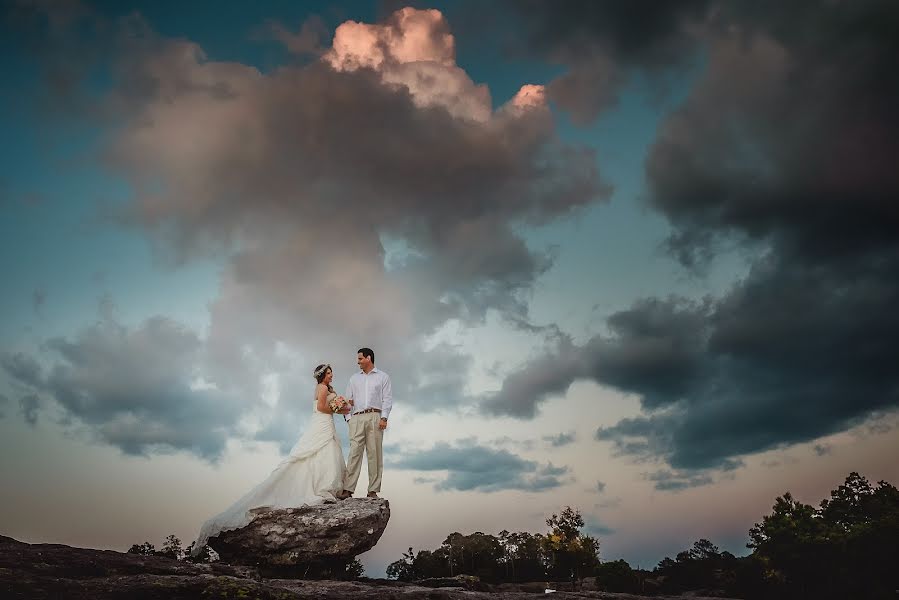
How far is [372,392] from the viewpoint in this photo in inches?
748

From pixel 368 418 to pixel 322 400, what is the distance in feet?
5.27

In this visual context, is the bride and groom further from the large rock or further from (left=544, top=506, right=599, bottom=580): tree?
(left=544, top=506, right=599, bottom=580): tree

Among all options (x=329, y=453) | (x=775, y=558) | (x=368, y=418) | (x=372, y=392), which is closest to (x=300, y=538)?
(x=329, y=453)

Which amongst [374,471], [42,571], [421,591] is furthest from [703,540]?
[42,571]

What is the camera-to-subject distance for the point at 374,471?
18.5 m

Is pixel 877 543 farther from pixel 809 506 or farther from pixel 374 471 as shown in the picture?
pixel 374 471

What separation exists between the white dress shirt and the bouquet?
0.34 meters

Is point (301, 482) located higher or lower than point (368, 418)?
lower

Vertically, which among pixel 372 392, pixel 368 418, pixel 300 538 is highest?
pixel 372 392

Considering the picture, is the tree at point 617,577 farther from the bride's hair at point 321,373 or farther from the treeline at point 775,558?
the bride's hair at point 321,373

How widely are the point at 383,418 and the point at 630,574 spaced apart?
47777 millimetres

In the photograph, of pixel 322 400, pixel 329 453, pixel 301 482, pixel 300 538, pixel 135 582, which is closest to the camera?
pixel 135 582

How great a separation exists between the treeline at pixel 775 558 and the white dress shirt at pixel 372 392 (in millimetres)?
26931

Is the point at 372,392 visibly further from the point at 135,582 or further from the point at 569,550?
the point at 569,550
